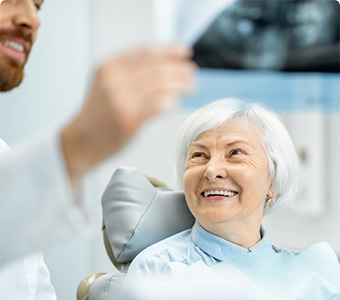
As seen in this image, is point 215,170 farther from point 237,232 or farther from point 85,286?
point 85,286

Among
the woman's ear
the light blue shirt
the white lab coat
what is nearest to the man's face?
the white lab coat

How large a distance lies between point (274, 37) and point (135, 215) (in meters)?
0.71

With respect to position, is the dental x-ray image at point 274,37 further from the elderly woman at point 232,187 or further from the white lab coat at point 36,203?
the white lab coat at point 36,203

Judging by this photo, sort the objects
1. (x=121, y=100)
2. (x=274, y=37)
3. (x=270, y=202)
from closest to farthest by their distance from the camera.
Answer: (x=121, y=100), (x=270, y=202), (x=274, y=37)

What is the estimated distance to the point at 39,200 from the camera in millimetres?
614

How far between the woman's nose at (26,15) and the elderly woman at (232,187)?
43cm

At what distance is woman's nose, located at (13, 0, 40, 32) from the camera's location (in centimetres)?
80

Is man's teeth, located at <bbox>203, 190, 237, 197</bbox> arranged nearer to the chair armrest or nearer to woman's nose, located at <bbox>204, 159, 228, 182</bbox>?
woman's nose, located at <bbox>204, 159, 228, 182</bbox>

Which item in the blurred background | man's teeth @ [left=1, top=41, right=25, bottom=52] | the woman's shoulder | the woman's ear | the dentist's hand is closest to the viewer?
the dentist's hand

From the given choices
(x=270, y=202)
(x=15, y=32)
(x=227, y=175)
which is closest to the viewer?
(x=15, y=32)

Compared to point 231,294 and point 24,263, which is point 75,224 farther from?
point 24,263

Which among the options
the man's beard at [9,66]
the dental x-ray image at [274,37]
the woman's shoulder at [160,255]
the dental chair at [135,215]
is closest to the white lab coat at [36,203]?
the man's beard at [9,66]

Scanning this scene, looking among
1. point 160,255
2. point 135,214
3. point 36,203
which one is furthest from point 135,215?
point 36,203

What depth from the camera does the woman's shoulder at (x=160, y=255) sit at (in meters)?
1.12
